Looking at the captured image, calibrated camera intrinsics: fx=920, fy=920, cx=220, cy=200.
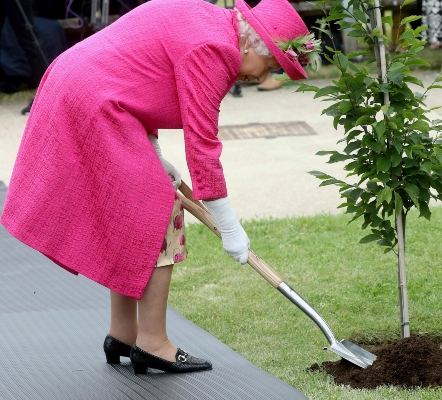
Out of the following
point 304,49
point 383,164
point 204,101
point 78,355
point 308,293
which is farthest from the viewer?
point 308,293

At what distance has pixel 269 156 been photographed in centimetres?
705

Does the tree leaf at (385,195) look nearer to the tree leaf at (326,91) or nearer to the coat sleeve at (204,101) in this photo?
the tree leaf at (326,91)

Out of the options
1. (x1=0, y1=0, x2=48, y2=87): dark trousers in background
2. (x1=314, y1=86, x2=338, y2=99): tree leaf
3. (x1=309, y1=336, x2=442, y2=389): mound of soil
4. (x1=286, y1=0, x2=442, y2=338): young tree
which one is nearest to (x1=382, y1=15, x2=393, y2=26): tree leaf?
(x1=286, y1=0, x2=442, y2=338): young tree

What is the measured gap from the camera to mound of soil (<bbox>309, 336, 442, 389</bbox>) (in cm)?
336

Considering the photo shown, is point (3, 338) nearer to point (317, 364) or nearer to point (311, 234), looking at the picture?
point (317, 364)

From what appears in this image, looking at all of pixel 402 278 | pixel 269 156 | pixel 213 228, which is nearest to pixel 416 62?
pixel 402 278

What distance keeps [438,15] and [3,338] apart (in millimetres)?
7879

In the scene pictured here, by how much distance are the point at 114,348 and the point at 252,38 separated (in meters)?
1.25

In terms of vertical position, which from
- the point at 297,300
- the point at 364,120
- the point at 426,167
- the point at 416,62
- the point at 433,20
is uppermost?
the point at 416,62

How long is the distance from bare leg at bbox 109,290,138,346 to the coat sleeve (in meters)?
0.59

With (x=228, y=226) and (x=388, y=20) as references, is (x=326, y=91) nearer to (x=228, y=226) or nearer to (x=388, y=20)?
(x=388, y=20)

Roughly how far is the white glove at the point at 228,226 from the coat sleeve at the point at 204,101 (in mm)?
71

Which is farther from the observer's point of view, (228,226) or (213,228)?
(213,228)

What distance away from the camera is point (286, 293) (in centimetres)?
339
